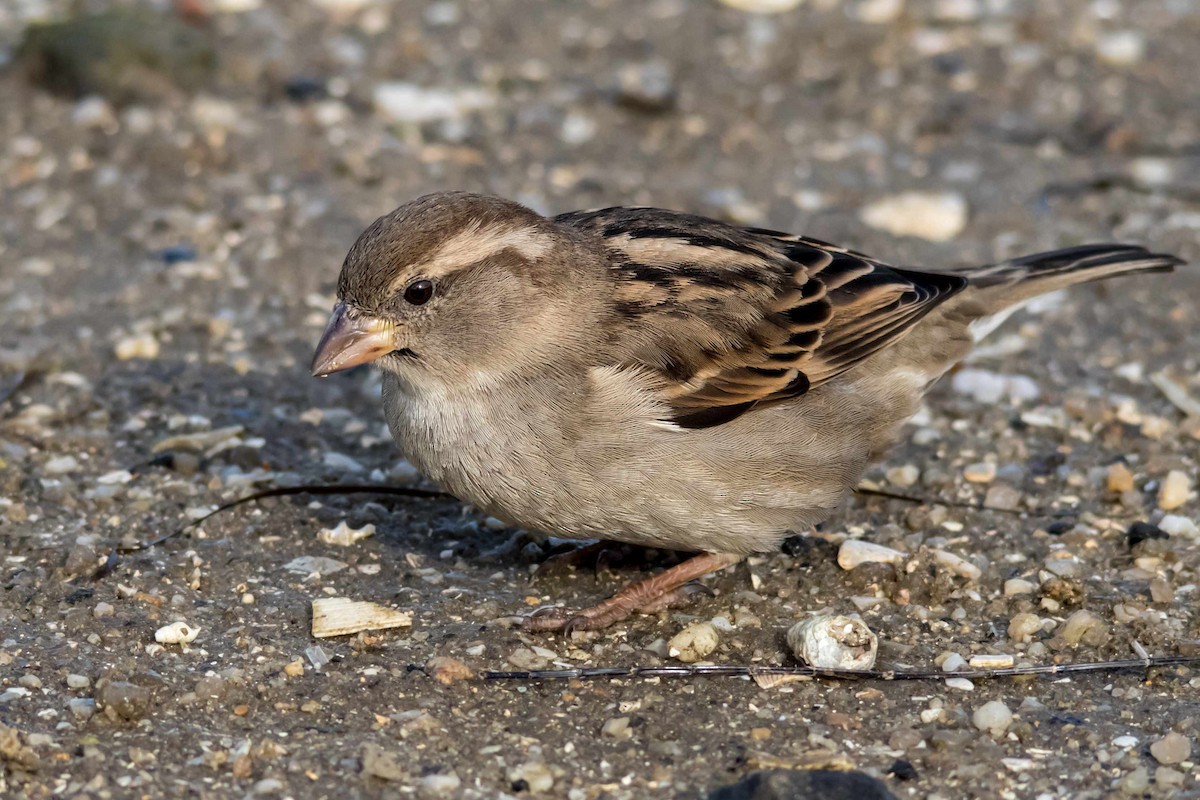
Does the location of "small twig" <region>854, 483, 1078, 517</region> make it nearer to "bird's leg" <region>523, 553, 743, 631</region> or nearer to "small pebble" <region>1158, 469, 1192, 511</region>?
"small pebble" <region>1158, 469, 1192, 511</region>

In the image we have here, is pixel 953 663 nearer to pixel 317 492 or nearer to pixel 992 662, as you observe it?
pixel 992 662

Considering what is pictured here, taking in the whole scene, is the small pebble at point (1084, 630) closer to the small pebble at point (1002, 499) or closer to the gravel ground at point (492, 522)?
the gravel ground at point (492, 522)

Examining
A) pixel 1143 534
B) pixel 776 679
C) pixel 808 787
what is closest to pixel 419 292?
pixel 776 679

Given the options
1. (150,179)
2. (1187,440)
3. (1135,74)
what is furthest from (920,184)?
(150,179)

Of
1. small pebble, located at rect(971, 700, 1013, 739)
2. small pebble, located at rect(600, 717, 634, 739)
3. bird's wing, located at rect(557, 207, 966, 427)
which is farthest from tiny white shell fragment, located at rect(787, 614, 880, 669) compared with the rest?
bird's wing, located at rect(557, 207, 966, 427)

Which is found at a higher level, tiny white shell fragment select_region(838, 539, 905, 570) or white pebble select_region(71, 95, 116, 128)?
white pebble select_region(71, 95, 116, 128)
